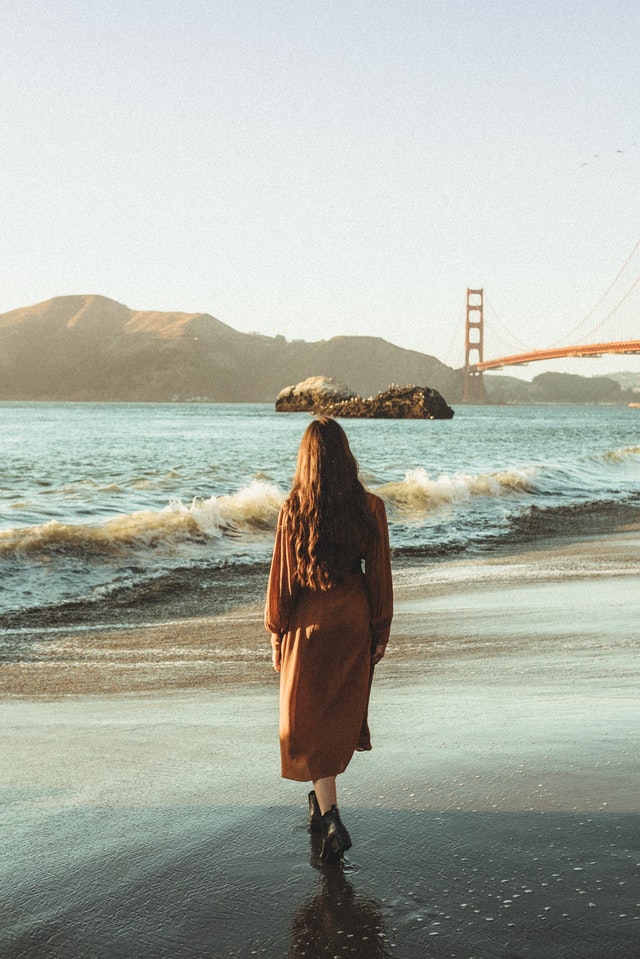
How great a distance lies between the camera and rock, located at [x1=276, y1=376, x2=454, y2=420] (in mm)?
87812

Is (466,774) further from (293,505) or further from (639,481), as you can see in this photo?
(639,481)

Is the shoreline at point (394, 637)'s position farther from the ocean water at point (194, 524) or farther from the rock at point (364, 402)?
the rock at point (364, 402)

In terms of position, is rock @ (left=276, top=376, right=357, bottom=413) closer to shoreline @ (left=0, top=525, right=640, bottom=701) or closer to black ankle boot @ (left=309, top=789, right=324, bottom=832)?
shoreline @ (left=0, top=525, right=640, bottom=701)

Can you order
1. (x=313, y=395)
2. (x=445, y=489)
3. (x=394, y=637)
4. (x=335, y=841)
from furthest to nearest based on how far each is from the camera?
(x=313, y=395) → (x=445, y=489) → (x=394, y=637) → (x=335, y=841)

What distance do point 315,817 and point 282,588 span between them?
2.11ft

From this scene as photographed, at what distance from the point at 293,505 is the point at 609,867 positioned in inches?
49.8

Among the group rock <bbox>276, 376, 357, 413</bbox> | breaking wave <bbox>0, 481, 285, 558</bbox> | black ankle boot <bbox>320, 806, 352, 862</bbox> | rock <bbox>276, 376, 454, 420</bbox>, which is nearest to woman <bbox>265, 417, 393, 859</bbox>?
black ankle boot <bbox>320, 806, 352, 862</bbox>

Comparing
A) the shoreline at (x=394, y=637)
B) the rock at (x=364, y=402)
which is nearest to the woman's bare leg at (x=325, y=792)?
the shoreline at (x=394, y=637)

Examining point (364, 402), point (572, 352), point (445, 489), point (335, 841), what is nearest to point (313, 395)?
point (364, 402)

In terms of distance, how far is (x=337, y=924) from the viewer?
2.16 m

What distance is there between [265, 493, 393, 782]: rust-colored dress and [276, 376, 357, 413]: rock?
9672cm

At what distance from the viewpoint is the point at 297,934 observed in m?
2.12

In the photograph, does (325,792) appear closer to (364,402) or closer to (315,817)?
(315,817)

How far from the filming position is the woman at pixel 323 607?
2.74 meters
